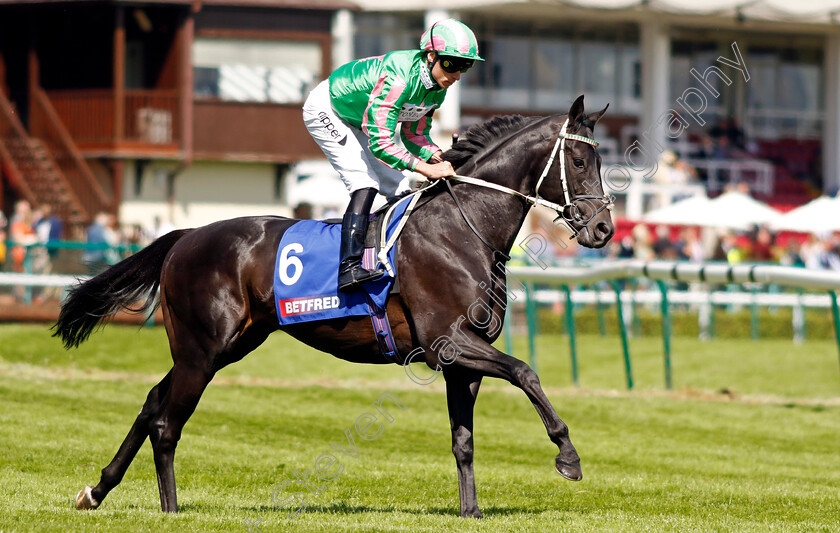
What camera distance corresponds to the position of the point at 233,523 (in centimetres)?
523

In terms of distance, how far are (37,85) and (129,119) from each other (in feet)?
6.39

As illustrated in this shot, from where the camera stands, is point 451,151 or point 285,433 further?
point 285,433

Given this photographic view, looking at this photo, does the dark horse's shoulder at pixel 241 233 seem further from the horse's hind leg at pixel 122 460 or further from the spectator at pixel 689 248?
the spectator at pixel 689 248

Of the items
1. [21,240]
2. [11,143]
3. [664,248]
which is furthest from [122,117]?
[664,248]

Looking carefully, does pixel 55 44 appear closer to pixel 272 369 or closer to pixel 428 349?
pixel 272 369

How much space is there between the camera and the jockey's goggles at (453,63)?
19.0 ft

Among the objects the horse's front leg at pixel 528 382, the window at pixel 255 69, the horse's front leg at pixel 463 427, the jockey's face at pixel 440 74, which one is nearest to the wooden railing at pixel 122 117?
the window at pixel 255 69

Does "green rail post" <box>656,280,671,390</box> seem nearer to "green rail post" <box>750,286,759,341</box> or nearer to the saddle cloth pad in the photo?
the saddle cloth pad

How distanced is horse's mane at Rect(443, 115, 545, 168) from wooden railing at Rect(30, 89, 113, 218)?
54.5 ft

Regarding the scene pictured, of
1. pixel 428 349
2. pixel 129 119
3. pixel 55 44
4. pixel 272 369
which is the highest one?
pixel 55 44

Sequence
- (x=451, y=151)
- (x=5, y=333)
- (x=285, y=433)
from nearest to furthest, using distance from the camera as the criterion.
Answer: (x=451, y=151) → (x=285, y=433) → (x=5, y=333)

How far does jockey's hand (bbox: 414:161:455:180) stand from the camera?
5.79 metres

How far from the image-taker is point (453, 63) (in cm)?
→ 581

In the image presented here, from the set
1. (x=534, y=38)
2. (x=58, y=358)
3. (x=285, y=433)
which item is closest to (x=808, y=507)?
(x=285, y=433)
